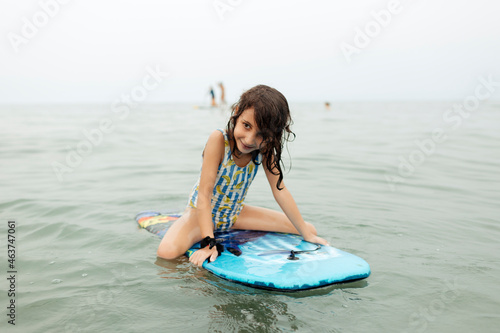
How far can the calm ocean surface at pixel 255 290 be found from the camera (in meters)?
2.23

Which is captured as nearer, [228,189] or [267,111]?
[267,111]

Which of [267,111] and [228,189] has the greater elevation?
[267,111]

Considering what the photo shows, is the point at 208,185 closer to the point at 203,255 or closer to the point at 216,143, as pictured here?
the point at 216,143

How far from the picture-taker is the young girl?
8.54ft

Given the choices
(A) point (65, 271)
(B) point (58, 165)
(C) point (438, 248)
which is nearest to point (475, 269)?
(C) point (438, 248)

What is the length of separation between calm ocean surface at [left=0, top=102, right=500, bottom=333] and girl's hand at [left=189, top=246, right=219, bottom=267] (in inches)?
2.4

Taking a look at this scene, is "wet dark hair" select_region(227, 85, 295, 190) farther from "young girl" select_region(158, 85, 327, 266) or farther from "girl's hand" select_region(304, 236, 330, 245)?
"girl's hand" select_region(304, 236, 330, 245)

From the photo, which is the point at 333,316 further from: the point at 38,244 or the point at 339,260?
the point at 38,244

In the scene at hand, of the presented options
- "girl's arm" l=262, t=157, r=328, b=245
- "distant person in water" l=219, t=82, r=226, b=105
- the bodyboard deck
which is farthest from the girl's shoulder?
"distant person in water" l=219, t=82, r=226, b=105

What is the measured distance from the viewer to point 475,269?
288 cm

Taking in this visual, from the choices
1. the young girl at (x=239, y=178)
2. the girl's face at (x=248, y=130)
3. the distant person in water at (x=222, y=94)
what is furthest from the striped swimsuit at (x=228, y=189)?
→ the distant person in water at (x=222, y=94)

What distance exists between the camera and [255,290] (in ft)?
8.43

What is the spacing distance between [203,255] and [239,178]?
632mm

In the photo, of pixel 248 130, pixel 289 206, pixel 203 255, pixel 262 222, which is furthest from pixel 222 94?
pixel 248 130
